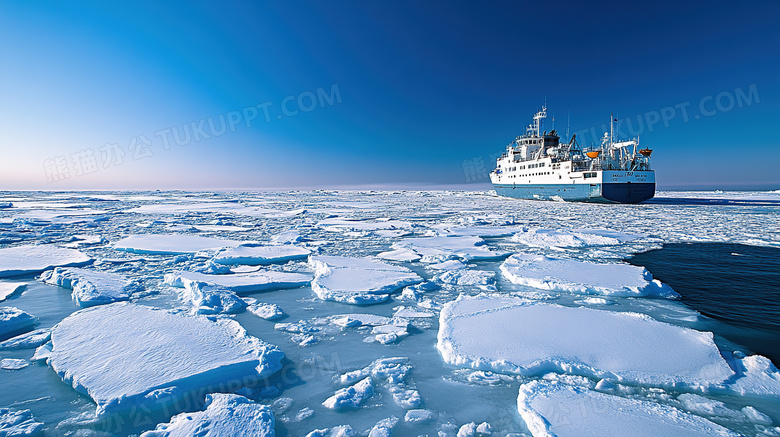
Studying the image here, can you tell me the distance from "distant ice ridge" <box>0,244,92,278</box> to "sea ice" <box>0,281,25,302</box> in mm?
757

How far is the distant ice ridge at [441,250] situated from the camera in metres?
7.73

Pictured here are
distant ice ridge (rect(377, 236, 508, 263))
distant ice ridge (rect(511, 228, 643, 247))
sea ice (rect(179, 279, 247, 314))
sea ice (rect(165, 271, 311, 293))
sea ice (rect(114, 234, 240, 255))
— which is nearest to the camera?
sea ice (rect(179, 279, 247, 314))

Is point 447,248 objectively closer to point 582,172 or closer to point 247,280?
point 247,280

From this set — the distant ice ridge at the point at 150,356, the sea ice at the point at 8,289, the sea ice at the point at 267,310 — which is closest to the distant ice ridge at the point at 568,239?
the sea ice at the point at 267,310

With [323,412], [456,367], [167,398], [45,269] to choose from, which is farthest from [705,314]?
[45,269]

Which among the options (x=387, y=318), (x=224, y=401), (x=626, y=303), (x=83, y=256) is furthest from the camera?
(x=83, y=256)

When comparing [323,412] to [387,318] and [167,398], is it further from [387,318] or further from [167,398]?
[387,318]

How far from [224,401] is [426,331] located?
7.03 ft

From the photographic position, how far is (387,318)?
4176 mm

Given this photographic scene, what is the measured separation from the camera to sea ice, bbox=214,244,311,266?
7.08 meters

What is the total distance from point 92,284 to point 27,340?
1800 millimetres

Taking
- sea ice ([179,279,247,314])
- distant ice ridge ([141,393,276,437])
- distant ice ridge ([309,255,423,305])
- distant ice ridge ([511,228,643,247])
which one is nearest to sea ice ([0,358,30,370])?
sea ice ([179,279,247,314])

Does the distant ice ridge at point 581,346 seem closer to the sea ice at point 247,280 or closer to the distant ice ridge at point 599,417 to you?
the distant ice ridge at point 599,417

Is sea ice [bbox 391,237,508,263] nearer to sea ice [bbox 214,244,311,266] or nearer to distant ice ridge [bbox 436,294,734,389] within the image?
sea ice [bbox 214,244,311,266]
